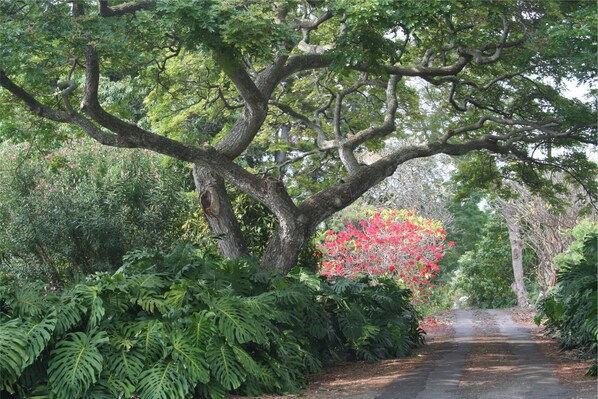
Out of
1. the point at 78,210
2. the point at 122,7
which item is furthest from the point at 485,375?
the point at 78,210

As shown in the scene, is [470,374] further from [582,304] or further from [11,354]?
[11,354]

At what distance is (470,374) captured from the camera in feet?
31.3

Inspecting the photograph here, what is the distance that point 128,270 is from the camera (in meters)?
8.84

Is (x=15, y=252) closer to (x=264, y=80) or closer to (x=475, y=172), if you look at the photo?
(x=264, y=80)

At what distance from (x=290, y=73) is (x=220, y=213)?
97.5 inches

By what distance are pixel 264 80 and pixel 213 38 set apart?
2.79 meters

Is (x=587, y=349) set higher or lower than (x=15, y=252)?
lower

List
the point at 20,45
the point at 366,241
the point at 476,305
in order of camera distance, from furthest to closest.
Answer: the point at 476,305 < the point at 366,241 < the point at 20,45

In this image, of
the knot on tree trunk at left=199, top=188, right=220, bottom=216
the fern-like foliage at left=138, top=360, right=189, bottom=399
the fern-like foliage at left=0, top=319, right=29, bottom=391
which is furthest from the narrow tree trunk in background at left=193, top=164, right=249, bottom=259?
the fern-like foliage at left=0, top=319, right=29, bottom=391

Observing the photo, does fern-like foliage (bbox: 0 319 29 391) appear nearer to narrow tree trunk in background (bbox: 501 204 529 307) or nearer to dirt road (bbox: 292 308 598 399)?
dirt road (bbox: 292 308 598 399)

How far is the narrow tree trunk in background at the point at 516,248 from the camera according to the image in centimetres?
2373

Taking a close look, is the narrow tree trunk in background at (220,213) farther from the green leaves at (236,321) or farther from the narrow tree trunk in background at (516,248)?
the narrow tree trunk in background at (516,248)

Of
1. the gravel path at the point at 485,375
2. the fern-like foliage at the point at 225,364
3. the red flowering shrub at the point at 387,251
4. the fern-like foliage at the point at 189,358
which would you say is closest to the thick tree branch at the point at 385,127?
the gravel path at the point at 485,375

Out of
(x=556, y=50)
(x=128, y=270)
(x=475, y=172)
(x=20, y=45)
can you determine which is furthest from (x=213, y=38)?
(x=475, y=172)
